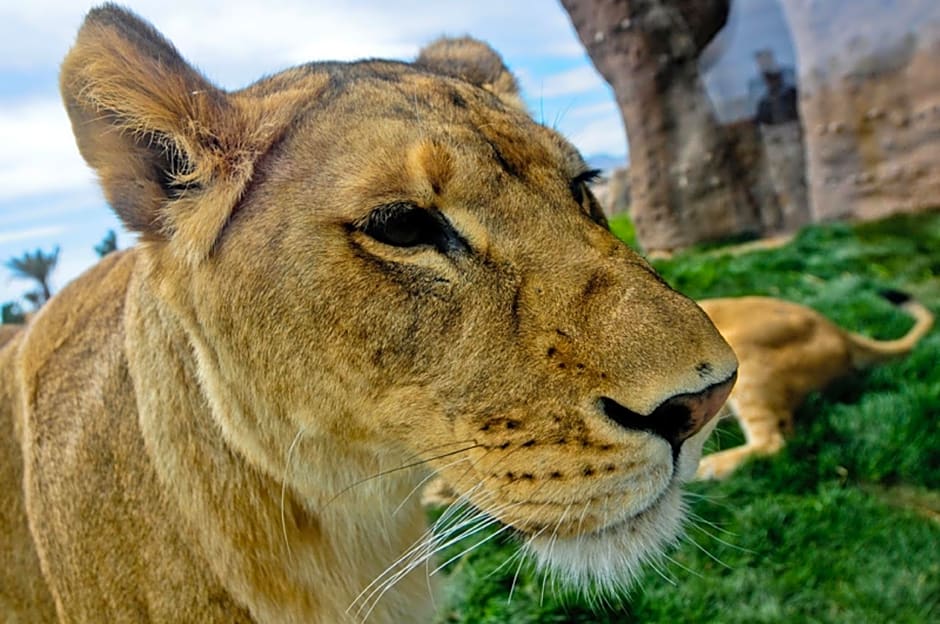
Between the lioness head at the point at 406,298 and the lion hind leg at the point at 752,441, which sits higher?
the lioness head at the point at 406,298

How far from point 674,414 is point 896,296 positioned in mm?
3857

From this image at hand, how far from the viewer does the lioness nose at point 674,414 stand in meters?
1.22

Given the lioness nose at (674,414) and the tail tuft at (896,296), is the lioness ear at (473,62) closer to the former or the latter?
the lioness nose at (674,414)

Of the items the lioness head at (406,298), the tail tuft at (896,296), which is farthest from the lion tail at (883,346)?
the lioness head at (406,298)

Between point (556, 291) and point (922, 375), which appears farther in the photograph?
point (922, 375)

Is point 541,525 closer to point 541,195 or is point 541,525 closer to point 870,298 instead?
point 541,195

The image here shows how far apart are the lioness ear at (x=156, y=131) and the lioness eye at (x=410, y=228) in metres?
0.29

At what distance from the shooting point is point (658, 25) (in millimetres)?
6859

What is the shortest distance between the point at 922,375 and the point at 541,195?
3.22 m

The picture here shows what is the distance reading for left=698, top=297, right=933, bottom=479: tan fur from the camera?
3621 mm

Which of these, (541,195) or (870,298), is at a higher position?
(541,195)

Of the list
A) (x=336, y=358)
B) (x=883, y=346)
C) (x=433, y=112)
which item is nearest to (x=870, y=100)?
(x=883, y=346)

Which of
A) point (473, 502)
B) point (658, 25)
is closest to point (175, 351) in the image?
point (473, 502)

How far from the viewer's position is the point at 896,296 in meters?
4.56
